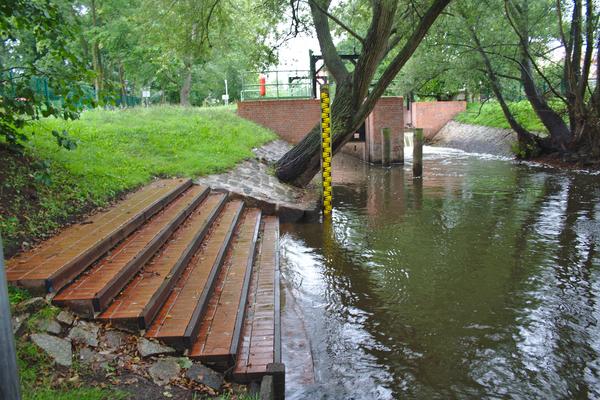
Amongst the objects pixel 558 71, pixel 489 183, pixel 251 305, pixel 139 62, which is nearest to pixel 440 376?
pixel 251 305

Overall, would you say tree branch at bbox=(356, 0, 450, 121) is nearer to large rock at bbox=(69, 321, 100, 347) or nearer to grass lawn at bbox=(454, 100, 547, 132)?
large rock at bbox=(69, 321, 100, 347)

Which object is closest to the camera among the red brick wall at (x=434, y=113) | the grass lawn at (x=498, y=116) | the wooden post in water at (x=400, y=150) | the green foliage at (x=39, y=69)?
the green foliage at (x=39, y=69)

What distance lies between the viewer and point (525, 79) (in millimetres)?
18594

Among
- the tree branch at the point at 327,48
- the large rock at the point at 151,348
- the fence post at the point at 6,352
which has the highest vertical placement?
the tree branch at the point at 327,48

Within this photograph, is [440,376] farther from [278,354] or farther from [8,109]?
[8,109]

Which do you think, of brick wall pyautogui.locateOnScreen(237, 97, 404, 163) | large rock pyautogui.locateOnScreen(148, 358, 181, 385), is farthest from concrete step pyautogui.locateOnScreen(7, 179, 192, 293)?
brick wall pyautogui.locateOnScreen(237, 97, 404, 163)

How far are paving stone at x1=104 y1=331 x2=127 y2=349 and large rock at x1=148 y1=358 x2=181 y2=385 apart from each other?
14.2 inches

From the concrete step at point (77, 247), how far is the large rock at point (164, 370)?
123 centimetres

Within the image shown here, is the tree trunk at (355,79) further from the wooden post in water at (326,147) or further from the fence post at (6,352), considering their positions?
the fence post at (6,352)

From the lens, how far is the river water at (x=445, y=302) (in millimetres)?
4469

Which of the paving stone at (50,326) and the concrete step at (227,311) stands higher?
the paving stone at (50,326)

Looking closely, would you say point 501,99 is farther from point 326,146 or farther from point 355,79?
point 326,146

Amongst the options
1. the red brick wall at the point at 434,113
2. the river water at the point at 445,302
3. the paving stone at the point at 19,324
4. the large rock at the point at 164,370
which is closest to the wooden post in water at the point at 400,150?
the river water at the point at 445,302

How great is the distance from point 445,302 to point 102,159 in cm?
655
